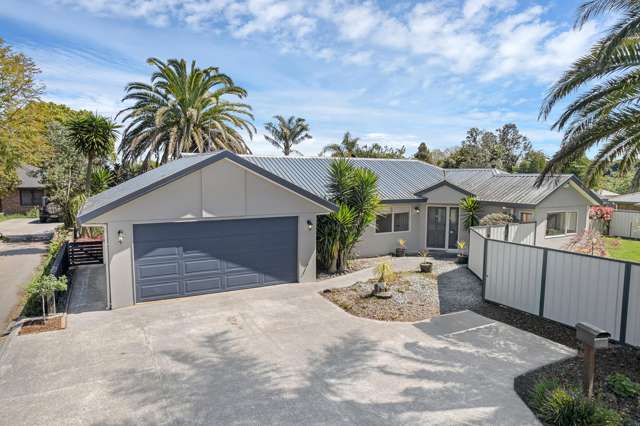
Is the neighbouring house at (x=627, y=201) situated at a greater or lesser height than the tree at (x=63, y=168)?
lesser

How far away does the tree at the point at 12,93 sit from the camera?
68.0 feet

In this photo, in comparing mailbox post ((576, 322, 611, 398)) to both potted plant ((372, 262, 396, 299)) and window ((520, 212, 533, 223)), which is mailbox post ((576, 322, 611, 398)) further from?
window ((520, 212, 533, 223))

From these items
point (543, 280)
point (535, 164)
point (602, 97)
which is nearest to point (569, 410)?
point (543, 280)

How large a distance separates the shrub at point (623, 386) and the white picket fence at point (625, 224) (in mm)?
22373

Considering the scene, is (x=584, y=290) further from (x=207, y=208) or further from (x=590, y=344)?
(x=207, y=208)

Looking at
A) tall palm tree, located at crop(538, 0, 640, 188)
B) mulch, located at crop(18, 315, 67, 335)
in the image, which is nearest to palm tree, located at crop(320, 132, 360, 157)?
tall palm tree, located at crop(538, 0, 640, 188)

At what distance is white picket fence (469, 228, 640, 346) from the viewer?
791 centimetres

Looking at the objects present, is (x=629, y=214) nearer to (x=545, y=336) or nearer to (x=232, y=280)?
(x=545, y=336)

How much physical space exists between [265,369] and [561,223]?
57.0ft

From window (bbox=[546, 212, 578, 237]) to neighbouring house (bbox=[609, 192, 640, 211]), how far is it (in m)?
8.99

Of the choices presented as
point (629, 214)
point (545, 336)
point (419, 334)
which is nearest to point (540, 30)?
point (545, 336)

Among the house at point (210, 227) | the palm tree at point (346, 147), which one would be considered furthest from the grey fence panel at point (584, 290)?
the palm tree at point (346, 147)

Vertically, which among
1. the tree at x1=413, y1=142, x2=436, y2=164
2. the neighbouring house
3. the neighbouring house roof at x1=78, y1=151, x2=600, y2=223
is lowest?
the neighbouring house

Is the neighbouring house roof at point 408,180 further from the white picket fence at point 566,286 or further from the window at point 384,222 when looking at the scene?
the white picket fence at point 566,286
